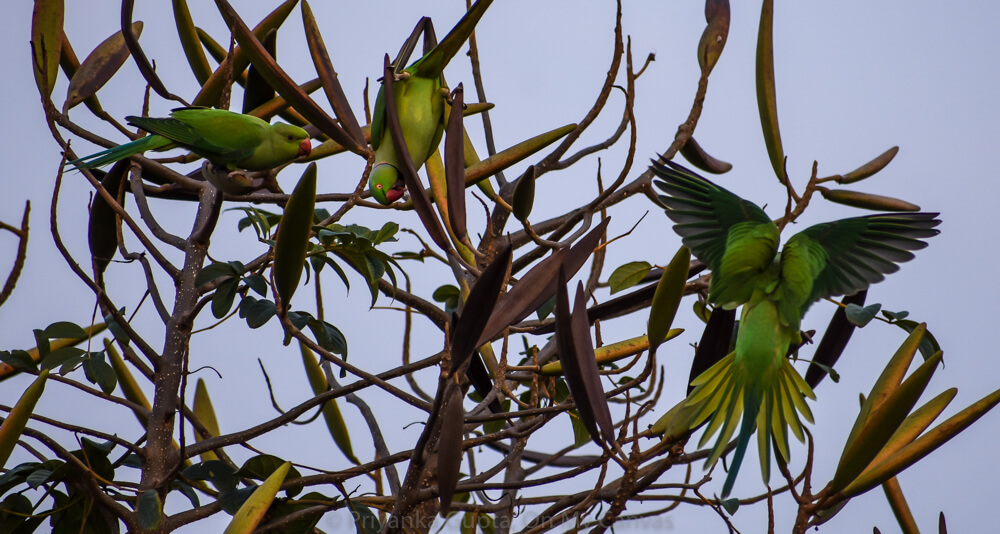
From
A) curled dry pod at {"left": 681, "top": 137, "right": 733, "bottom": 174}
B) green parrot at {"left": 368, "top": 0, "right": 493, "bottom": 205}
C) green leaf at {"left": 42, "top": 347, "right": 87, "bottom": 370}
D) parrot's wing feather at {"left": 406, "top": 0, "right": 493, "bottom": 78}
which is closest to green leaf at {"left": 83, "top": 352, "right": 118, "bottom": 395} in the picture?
green leaf at {"left": 42, "top": 347, "right": 87, "bottom": 370}

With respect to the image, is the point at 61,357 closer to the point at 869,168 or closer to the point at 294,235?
the point at 294,235

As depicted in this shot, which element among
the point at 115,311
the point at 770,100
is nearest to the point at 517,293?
the point at 770,100

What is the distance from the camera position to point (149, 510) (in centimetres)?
98

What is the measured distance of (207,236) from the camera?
1.21 metres

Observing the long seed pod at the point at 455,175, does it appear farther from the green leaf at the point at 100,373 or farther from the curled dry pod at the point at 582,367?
the green leaf at the point at 100,373

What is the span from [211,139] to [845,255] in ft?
3.09

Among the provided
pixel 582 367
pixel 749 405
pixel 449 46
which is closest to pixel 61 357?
pixel 449 46

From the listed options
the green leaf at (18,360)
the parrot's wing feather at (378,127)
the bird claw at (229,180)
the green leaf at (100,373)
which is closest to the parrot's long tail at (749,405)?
the parrot's wing feather at (378,127)

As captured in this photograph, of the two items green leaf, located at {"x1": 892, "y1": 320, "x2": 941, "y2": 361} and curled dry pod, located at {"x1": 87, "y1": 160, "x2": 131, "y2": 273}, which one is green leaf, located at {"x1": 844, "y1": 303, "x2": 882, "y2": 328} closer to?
green leaf, located at {"x1": 892, "y1": 320, "x2": 941, "y2": 361}

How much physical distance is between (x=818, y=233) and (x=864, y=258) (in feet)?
0.24

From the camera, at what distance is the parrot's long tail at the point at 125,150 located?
1.23m

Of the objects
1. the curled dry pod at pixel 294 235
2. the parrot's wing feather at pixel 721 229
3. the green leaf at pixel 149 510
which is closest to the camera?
the curled dry pod at pixel 294 235

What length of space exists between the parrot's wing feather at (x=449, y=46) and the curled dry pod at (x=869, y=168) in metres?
0.60

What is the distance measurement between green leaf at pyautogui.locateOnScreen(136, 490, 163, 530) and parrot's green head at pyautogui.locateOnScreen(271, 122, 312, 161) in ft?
1.87
